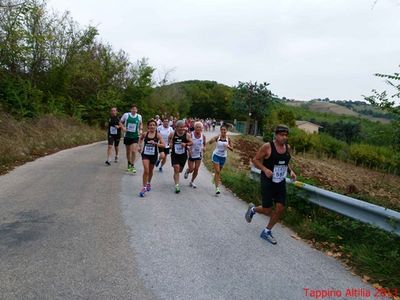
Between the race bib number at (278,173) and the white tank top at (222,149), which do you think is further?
the white tank top at (222,149)

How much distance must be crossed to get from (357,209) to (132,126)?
7.85 meters

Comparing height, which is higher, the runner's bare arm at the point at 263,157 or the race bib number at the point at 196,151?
the runner's bare arm at the point at 263,157

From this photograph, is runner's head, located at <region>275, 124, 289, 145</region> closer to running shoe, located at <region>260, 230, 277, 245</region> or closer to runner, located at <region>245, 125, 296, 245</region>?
runner, located at <region>245, 125, 296, 245</region>

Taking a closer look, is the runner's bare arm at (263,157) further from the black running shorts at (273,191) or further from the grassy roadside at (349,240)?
the grassy roadside at (349,240)

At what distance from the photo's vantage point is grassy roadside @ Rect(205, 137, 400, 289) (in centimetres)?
496

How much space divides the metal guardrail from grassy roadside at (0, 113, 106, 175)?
8.19m

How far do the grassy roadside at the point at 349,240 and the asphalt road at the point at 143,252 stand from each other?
0.85ft

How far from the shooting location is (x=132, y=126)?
40.1 ft

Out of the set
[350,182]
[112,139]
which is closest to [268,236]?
[112,139]

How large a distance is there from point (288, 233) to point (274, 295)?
265 cm

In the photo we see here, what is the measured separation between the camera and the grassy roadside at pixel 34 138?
496 inches

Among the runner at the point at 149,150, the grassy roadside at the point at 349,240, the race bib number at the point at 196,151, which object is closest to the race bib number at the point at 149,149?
the runner at the point at 149,150

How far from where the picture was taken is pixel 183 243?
5590mm

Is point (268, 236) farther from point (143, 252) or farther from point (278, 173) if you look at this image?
point (143, 252)
